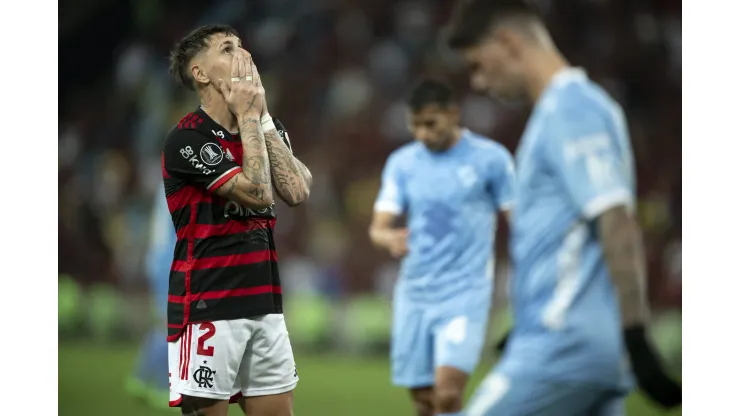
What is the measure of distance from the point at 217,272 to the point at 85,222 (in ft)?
15.8

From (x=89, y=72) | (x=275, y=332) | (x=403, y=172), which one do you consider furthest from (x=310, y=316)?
(x=275, y=332)

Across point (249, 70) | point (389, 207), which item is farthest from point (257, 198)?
point (389, 207)

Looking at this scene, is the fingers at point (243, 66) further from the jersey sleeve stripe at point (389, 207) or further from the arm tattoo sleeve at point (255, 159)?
the jersey sleeve stripe at point (389, 207)

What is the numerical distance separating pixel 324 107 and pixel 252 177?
20.9 feet

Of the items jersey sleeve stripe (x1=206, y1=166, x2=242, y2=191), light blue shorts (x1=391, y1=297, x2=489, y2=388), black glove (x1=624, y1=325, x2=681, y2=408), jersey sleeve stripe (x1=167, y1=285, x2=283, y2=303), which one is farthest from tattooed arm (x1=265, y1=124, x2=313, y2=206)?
light blue shorts (x1=391, y1=297, x2=489, y2=388)

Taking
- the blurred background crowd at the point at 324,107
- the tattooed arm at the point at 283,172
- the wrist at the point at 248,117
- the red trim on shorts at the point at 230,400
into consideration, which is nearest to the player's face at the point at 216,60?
the wrist at the point at 248,117

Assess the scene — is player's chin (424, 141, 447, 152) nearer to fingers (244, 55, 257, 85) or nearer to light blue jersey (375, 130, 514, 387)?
light blue jersey (375, 130, 514, 387)

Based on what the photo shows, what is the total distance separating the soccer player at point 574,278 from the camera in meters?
2.31

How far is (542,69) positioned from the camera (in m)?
2.48

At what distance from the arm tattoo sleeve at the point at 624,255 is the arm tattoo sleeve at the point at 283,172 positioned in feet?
3.67

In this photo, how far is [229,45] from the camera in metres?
3.03

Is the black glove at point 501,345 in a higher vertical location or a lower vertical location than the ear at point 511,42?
lower

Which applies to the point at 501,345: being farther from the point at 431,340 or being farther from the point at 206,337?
the point at 431,340

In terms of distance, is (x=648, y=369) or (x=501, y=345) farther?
(x=501, y=345)
